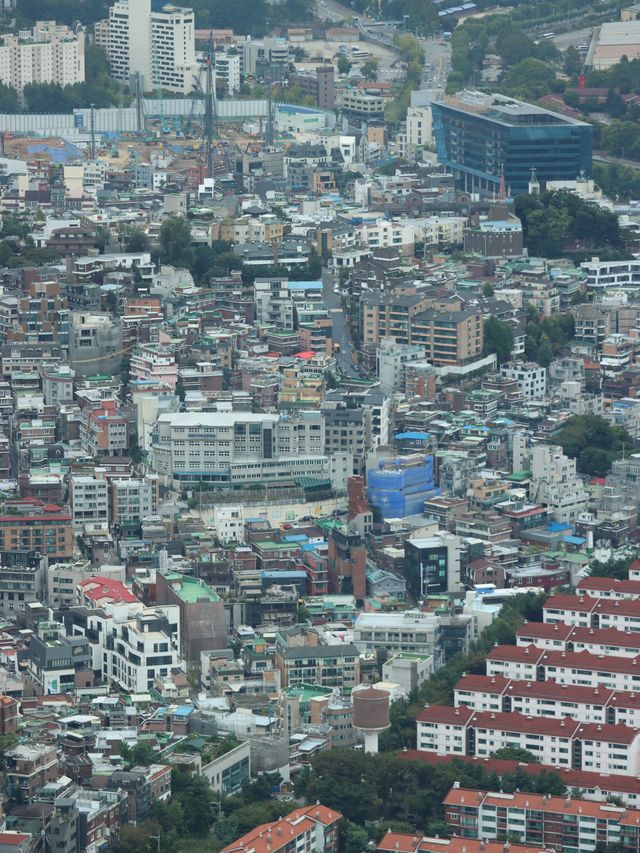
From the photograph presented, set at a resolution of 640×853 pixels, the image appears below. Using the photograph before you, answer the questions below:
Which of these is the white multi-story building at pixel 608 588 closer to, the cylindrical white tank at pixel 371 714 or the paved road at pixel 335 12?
the cylindrical white tank at pixel 371 714

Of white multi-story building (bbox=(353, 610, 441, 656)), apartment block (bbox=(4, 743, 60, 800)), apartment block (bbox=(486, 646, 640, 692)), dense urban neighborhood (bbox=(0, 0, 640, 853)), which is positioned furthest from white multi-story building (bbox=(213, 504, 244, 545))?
apartment block (bbox=(4, 743, 60, 800))

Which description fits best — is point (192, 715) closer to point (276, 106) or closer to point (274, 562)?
point (274, 562)

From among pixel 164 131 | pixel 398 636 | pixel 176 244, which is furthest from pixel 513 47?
pixel 398 636

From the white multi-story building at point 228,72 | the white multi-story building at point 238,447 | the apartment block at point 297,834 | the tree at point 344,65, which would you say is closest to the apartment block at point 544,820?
the apartment block at point 297,834

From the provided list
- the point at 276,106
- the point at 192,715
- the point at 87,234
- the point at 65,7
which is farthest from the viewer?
the point at 65,7

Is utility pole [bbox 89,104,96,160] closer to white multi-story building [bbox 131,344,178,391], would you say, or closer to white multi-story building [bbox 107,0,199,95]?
white multi-story building [bbox 107,0,199,95]

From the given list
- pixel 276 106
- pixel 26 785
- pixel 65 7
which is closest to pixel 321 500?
pixel 26 785
